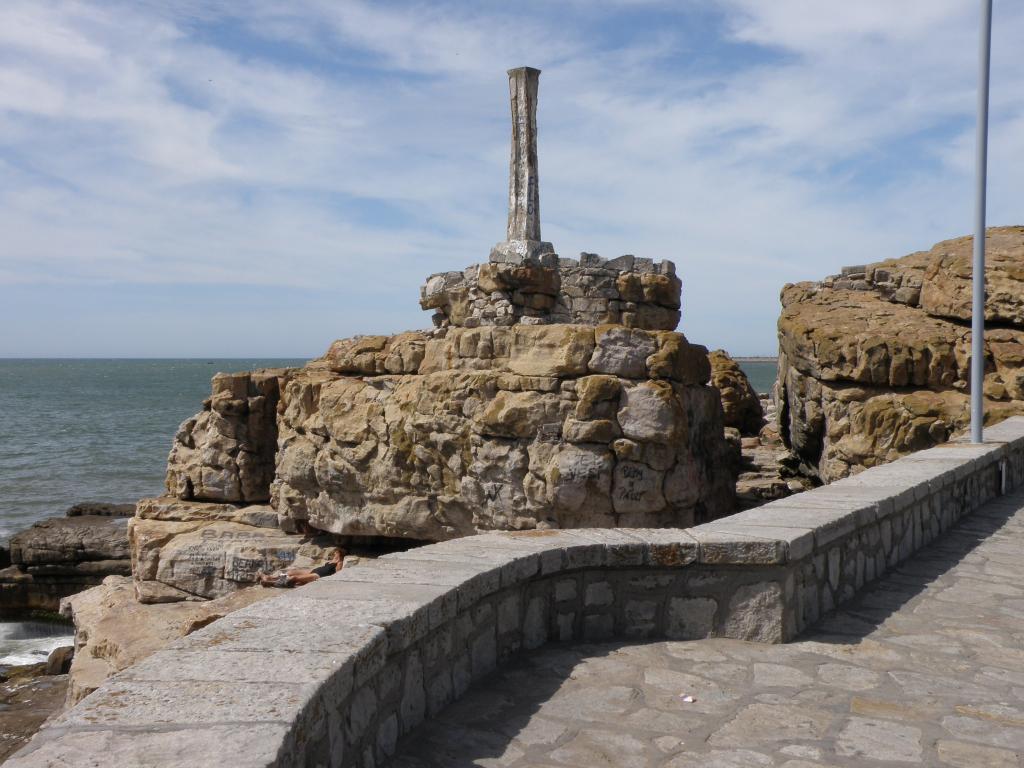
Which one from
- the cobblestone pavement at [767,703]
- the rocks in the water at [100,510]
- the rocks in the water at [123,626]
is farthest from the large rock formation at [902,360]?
the rocks in the water at [100,510]

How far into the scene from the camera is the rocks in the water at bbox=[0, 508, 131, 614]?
2198cm

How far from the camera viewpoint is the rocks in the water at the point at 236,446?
1848 cm

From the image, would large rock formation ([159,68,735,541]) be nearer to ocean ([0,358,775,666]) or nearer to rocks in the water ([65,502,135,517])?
ocean ([0,358,775,666])

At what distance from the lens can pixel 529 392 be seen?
500 inches

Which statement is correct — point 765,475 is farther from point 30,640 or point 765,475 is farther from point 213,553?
point 30,640

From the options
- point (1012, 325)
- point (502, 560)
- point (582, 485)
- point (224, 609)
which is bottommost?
point (224, 609)

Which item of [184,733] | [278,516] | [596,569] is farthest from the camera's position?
[278,516]

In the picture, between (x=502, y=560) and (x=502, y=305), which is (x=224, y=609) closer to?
(x=502, y=305)

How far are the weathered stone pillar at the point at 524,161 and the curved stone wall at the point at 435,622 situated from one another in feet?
39.8

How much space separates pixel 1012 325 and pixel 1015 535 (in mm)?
6994

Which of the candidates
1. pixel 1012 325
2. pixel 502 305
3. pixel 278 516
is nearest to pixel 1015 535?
pixel 1012 325

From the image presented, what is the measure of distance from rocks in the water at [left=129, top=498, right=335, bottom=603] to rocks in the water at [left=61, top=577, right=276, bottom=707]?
1.35 ft

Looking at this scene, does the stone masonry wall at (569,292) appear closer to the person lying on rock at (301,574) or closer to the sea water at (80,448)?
the person lying on rock at (301,574)

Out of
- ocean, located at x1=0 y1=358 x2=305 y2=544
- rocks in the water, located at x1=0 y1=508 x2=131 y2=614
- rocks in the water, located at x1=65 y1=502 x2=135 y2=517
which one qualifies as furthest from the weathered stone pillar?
ocean, located at x1=0 y1=358 x2=305 y2=544
